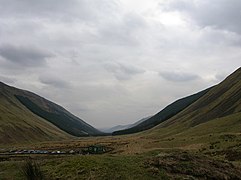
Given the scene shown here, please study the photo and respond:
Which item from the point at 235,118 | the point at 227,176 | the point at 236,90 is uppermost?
the point at 236,90

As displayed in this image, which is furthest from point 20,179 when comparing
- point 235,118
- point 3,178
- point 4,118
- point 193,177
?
point 4,118

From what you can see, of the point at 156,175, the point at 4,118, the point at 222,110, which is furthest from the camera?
the point at 4,118

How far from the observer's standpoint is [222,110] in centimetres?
15062

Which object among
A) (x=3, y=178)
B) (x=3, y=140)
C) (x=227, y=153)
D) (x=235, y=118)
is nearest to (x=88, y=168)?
(x=3, y=178)

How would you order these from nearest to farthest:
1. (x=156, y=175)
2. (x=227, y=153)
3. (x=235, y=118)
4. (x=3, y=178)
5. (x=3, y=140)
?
(x=156, y=175)
(x=3, y=178)
(x=227, y=153)
(x=235, y=118)
(x=3, y=140)

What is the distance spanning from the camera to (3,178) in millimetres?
23641

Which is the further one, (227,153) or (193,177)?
(227,153)

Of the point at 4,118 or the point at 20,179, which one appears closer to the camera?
the point at 20,179

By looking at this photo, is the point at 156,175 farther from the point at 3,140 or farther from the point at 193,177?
the point at 3,140

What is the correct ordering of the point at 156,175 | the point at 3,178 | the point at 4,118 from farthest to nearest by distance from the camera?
the point at 4,118 < the point at 3,178 < the point at 156,175

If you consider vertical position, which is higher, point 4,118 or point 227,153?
point 4,118

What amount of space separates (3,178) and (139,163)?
9.22 m

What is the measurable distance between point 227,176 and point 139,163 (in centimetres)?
612

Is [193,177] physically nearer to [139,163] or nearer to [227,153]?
[139,163]
